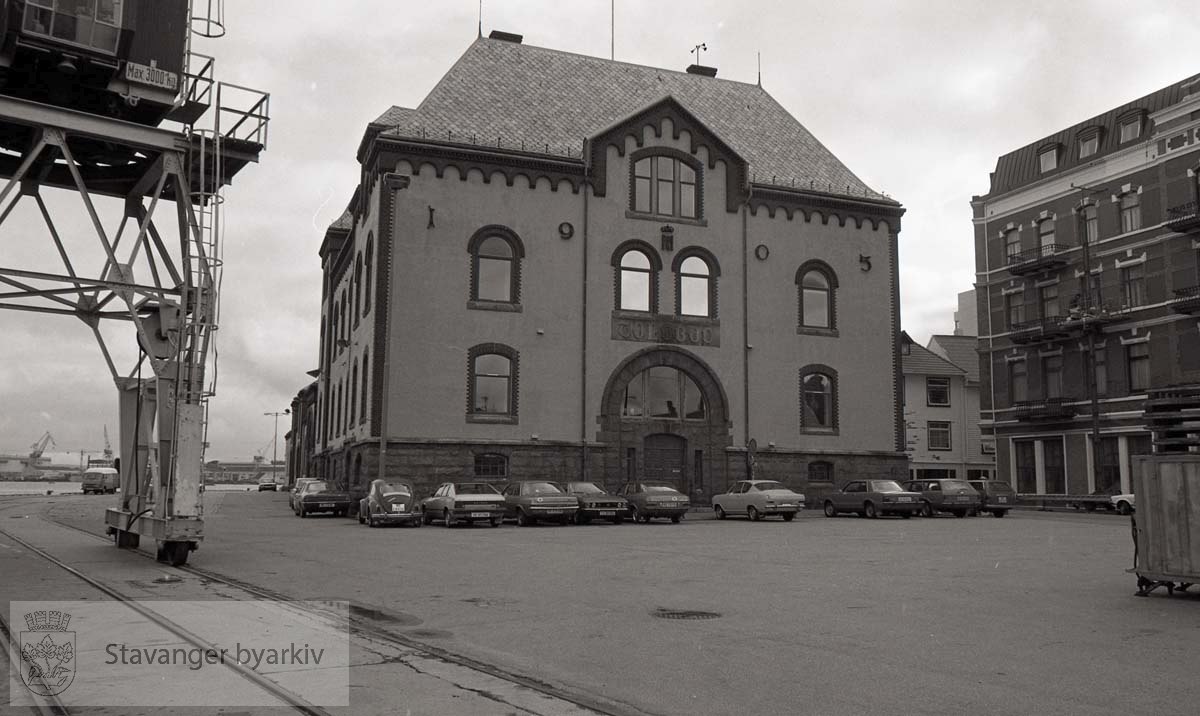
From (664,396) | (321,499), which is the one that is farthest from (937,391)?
(321,499)

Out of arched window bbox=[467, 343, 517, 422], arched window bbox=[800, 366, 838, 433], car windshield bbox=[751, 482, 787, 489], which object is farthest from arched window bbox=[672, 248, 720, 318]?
car windshield bbox=[751, 482, 787, 489]

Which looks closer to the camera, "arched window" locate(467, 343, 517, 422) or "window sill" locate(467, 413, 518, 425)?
"window sill" locate(467, 413, 518, 425)

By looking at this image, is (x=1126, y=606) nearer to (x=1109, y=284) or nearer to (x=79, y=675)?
(x=79, y=675)

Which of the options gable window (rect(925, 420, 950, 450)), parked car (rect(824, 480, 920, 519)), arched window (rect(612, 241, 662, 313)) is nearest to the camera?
parked car (rect(824, 480, 920, 519))

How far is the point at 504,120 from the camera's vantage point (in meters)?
38.4

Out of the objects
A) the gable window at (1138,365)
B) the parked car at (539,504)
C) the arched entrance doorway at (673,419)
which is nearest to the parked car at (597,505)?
the parked car at (539,504)

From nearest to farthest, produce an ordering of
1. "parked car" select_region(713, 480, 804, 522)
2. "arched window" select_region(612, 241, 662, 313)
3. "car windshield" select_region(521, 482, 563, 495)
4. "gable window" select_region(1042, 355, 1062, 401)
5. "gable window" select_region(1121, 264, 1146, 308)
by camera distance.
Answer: "car windshield" select_region(521, 482, 563, 495)
"parked car" select_region(713, 480, 804, 522)
"arched window" select_region(612, 241, 662, 313)
"gable window" select_region(1121, 264, 1146, 308)
"gable window" select_region(1042, 355, 1062, 401)

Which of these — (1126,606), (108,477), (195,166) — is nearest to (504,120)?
(195,166)

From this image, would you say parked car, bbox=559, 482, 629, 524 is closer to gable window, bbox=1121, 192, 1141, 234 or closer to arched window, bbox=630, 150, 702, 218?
arched window, bbox=630, 150, 702, 218

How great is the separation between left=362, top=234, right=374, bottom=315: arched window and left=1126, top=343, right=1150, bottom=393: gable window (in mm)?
32833

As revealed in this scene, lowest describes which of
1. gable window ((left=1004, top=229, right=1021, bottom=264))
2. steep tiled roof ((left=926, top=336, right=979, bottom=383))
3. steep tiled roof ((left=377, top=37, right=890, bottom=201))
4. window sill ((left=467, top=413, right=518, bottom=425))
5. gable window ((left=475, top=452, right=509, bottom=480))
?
gable window ((left=475, top=452, right=509, bottom=480))

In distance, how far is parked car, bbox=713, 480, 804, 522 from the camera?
103 ft

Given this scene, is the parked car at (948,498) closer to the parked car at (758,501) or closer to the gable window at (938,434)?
the parked car at (758,501)

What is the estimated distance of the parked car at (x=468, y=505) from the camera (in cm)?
2742
